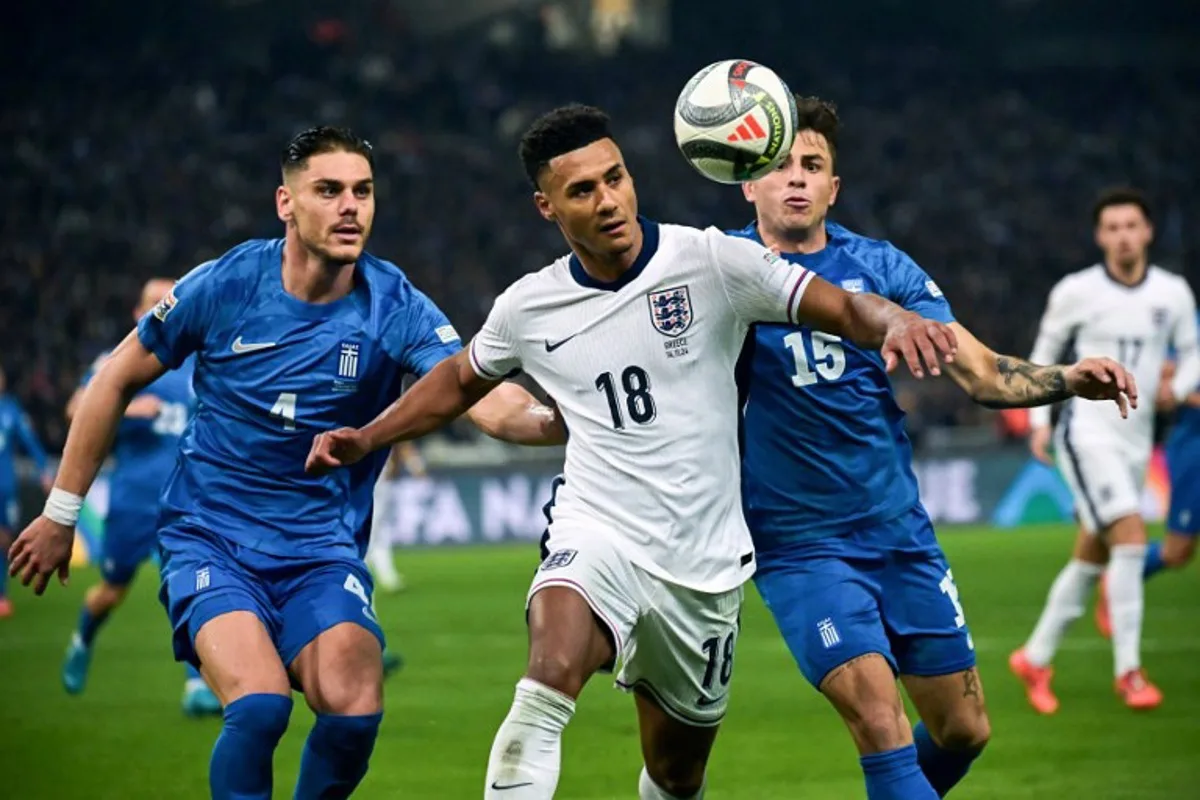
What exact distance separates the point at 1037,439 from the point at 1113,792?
3.39 metres

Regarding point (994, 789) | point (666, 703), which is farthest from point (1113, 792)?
point (666, 703)

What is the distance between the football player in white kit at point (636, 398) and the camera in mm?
5438

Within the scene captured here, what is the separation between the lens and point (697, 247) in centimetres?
556

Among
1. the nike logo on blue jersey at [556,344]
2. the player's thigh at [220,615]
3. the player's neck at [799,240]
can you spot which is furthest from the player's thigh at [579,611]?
the player's neck at [799,240]

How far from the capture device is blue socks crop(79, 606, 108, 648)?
445 inches

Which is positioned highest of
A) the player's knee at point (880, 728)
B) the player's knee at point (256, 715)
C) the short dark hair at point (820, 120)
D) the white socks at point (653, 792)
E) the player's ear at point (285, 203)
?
the short dark hair at point (820, 120)

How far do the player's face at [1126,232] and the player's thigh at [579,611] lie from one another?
5.94 m

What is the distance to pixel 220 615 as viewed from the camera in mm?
5906

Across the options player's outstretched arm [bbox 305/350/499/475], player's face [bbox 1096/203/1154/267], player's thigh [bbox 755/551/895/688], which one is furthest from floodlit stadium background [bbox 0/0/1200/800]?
player's outstretched arm [bbox 305/350/499/475]

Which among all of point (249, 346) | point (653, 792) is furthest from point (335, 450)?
point (653, 792)

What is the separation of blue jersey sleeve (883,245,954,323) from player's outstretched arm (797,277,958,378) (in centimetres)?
81

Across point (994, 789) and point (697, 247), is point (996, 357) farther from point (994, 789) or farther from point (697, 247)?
point (994, 789)

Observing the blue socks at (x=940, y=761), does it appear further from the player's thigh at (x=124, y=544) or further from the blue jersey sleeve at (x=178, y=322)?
the player's thigh at (x=124, y=544)

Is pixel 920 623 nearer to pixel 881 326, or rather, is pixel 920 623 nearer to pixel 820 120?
pixel 881 326
